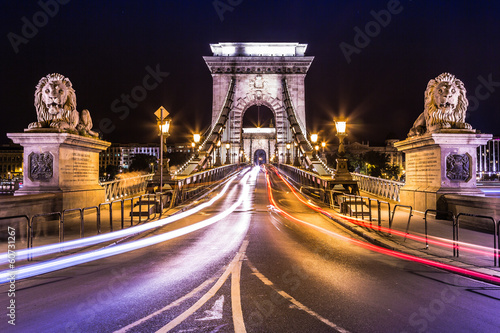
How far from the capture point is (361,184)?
92.8 ft

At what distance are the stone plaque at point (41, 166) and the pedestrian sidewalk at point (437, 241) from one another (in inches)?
387

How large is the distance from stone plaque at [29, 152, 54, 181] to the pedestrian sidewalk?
9.82 meters

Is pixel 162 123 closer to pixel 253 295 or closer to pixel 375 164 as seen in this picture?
pixel 253 295

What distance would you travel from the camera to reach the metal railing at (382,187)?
19.7m

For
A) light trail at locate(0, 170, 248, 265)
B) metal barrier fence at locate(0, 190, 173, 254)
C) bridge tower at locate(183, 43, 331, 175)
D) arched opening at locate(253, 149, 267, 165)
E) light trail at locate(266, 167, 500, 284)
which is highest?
bridge tower at locate(183, 43, 331, 175)

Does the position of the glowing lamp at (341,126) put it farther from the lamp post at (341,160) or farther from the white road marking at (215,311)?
the white road marking at (215,311)

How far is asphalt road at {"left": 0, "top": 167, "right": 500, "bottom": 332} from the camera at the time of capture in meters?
4.17

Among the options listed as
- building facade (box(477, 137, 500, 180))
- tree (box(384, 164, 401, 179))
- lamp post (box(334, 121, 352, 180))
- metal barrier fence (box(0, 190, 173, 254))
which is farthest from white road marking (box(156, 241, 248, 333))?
building facade (box(477, 137, 500, 180))

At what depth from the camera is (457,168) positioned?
12.0m

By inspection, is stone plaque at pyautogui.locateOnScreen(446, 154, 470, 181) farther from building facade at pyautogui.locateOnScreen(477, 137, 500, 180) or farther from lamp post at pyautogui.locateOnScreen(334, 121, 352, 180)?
building facade at pyautogui.locateOnScreen(477, 137, 500, 180)

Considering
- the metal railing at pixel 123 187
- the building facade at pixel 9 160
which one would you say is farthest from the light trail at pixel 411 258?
the building facade at pixel 9 160

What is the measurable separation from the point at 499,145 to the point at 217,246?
133200 millimetres

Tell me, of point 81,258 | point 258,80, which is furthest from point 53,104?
point 258,80

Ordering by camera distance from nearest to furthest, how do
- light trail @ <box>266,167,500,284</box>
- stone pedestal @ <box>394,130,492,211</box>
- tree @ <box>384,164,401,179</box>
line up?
light trail @ <box>266,167,500,284</box>
stone pedestal @ <box>394,130,492,211</box>
tree @ <box>384,164,401,179</box>
